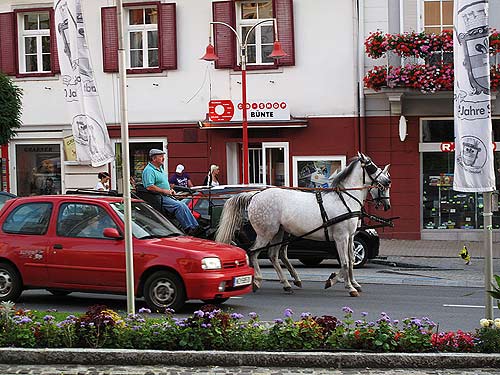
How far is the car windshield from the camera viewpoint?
12691 millimetres

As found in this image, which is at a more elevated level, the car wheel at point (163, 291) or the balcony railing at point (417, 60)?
the balcony railing at point (417, 60)

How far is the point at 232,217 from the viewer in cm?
1446

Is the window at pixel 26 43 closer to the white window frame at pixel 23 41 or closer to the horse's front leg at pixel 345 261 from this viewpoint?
the white window frame at pixel 23 41

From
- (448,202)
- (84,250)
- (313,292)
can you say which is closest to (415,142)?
(448,202)

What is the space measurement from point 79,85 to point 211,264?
11.2ft

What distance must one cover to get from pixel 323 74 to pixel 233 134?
114 inches

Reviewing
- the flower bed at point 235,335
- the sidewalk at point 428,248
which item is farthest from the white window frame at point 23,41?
the flower bed at point 235,335

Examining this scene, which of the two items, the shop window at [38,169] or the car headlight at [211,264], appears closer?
the car headlight at [211,264]

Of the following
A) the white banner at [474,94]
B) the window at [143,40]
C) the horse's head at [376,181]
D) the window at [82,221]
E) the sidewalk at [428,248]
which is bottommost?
the sidewalk at [428,248]

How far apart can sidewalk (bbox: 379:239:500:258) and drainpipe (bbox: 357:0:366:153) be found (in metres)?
2.70

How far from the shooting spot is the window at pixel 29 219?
1301cm

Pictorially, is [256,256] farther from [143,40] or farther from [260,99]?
[143,40]

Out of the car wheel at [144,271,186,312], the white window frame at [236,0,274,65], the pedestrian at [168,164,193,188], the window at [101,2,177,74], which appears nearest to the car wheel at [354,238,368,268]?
the pedestrian at [168,164,193,188]

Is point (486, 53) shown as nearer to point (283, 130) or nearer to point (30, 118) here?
point (283, 130)
